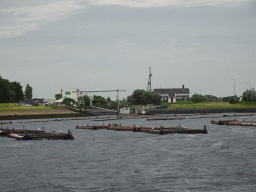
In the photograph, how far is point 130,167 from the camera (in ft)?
159

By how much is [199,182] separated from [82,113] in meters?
163

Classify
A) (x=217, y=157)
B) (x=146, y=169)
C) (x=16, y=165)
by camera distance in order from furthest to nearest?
(x=217, y=157), (x=16, y=165), (x=146, y=169)

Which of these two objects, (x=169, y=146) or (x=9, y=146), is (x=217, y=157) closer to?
(x=169, y=146)

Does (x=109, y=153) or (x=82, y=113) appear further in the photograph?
(x=82, y=113)

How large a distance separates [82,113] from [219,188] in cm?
16542

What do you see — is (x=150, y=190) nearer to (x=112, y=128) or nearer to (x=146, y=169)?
(x=146, y=169)

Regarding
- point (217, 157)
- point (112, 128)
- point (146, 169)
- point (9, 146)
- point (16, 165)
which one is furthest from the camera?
point (112, 128)

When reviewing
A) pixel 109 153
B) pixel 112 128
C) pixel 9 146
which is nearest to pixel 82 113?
pixel 112 128

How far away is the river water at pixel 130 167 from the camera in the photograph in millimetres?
39028

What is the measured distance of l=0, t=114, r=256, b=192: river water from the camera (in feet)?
128

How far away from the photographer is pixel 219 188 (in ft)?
122

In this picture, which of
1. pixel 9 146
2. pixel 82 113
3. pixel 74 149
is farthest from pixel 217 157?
pixel 82 113

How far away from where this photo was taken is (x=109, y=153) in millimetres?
60781

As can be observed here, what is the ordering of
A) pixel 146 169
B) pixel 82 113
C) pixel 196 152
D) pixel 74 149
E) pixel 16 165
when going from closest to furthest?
pixel 146 169, pixel 16 165, pixel 196 152, pixel 74 149, pixel 82 113
